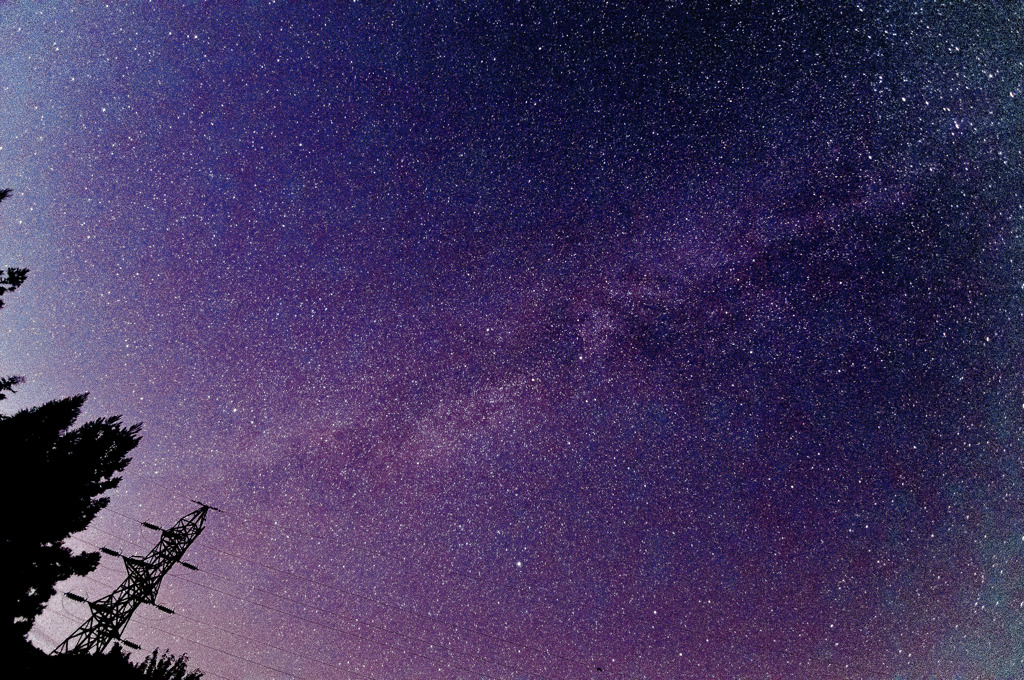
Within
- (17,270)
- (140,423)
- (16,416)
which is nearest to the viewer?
(17,270)

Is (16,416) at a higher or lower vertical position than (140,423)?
lower

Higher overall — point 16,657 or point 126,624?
point 126,624

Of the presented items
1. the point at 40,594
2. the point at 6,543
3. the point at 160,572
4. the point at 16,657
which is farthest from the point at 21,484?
the point at 160,572

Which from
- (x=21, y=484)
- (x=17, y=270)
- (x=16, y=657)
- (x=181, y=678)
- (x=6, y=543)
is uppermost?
(x=17, y=270)

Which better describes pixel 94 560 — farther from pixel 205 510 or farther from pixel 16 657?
pixel 205 510

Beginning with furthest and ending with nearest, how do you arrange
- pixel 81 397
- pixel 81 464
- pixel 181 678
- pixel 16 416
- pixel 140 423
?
pixel 140 423
pixel 81 397
pixel 81 464
pixel 16 416
pixel 181 678

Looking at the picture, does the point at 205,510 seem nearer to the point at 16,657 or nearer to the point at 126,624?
the point at 126,624

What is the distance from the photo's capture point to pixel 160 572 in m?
12.2

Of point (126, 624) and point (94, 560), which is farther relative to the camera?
point (94, 560)

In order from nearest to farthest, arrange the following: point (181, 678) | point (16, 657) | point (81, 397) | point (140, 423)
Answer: point (16, 657)
point (181, 678)
point (81, 397)
point (140, 423)

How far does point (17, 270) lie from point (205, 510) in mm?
7115

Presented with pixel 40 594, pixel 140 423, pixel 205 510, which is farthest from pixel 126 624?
pixel 140 423

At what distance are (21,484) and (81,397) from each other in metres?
3.82

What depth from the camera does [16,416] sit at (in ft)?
48.6
